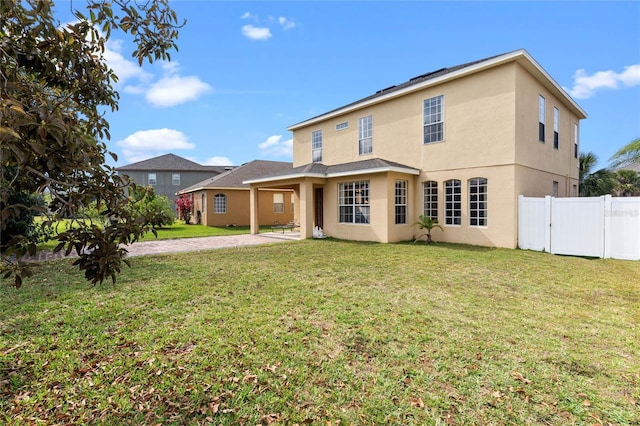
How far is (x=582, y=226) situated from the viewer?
1105cm

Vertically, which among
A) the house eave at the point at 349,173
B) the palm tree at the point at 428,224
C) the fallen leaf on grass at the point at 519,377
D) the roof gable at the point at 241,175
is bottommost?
the fallen leaf on grass at the point at 519,377

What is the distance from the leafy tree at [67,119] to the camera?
1.72m

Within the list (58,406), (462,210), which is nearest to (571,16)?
(462,210)

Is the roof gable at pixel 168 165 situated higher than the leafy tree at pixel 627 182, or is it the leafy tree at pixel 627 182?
the roof gable at pixel 168 165

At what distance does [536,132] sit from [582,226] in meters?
4.82

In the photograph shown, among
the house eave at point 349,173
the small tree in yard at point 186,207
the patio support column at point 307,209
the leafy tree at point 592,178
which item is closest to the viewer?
the house eave at point 349,173

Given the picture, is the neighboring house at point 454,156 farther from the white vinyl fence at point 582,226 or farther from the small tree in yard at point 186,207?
the small tree in yard at point 186,207

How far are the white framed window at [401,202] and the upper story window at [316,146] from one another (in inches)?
256

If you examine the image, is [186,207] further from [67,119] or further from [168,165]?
[67,119]

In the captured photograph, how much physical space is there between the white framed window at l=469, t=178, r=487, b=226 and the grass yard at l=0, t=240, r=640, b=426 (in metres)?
5.65

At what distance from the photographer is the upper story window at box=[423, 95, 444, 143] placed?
1416cm

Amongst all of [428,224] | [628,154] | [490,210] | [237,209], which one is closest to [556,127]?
[490,210]

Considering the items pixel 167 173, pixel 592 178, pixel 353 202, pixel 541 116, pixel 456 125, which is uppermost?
pixel 167 173

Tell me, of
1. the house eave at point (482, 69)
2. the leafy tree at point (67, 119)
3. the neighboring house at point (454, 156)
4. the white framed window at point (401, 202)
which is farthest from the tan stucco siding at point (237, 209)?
the leafy tree at point (67, 119)
